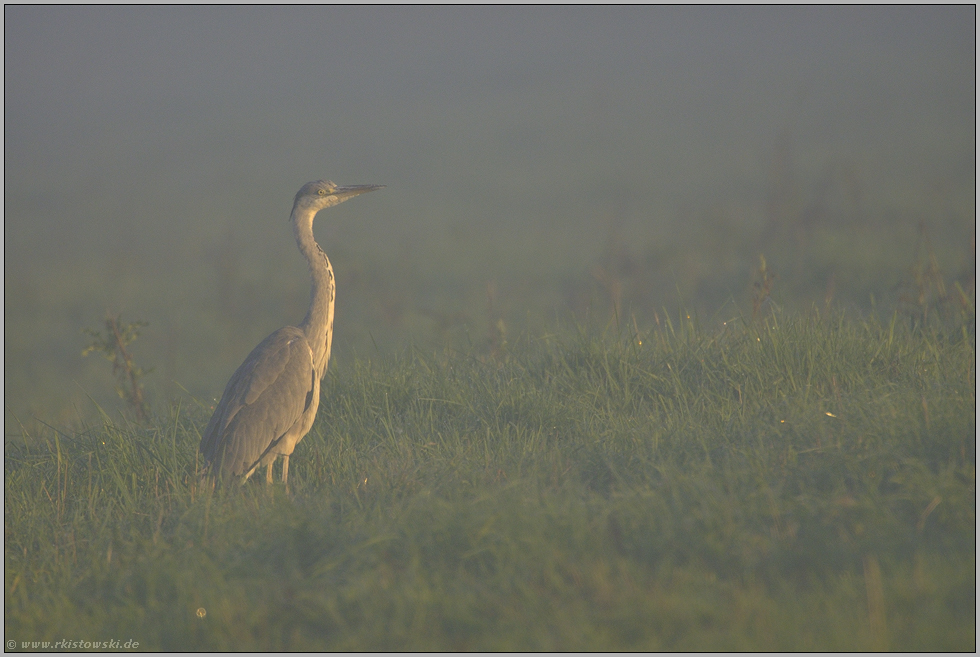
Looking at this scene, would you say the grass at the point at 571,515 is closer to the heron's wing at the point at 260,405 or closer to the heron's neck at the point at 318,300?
the heron's wing at the point at 260,405

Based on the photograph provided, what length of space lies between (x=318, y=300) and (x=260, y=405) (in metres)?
0.85

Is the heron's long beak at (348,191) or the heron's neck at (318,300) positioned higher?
the heron's long beak at (348,191)

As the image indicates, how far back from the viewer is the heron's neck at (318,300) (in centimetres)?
494

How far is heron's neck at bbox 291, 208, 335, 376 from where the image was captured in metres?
4.94

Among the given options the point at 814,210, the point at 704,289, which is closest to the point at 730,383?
the point at 704,289

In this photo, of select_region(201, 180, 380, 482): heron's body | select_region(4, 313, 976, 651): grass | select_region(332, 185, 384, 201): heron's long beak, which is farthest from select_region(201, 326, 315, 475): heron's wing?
select_region(332, 185, 384, 201): heron's long beak

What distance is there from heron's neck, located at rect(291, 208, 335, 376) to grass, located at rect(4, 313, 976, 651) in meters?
0.43

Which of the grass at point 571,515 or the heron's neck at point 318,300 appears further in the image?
the heron's neck at point 318,300

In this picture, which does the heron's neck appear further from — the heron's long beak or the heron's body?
the heron's long beak

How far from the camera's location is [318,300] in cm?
499

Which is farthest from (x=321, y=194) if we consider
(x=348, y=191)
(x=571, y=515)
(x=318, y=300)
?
(x=571, y=515)

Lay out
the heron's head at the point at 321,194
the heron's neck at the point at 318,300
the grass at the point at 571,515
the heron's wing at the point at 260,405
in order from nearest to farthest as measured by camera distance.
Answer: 1. the grass at the point at 571,515
2. the heron's wing at the point at 260,405
3. the heron's neck at the point at 318,300
4. the heron's head at the point at 321,194

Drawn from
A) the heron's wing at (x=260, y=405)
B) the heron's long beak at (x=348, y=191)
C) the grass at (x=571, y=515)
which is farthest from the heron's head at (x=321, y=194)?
the grass at (x=571, y=515)

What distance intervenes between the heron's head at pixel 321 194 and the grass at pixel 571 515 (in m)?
1.39
